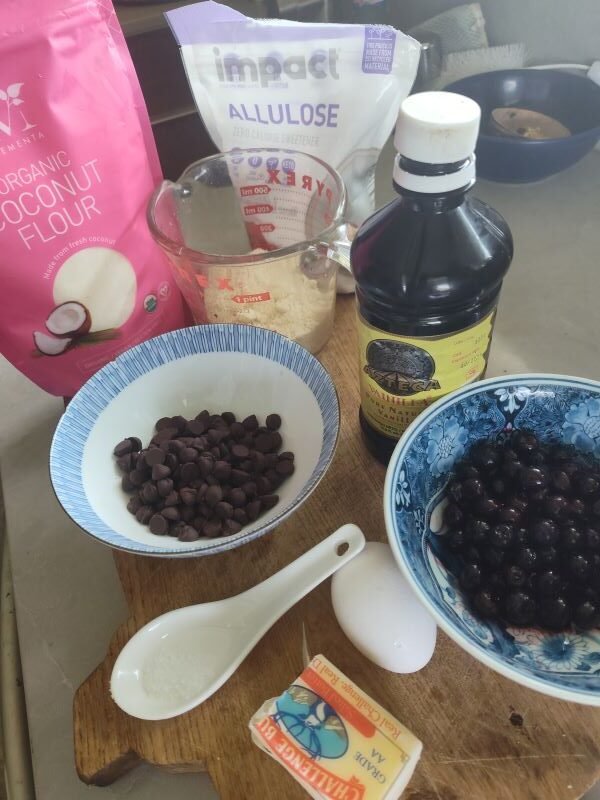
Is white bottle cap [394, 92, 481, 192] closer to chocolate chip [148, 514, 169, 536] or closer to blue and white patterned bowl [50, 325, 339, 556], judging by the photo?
blue and white patterned bowl [50, 325, 339, 556]

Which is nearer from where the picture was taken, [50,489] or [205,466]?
[205,466]

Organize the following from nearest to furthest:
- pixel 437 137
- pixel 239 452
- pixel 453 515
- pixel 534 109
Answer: pixel 437 137, pixel 453 515, pixel 239 452, pixel 534 109

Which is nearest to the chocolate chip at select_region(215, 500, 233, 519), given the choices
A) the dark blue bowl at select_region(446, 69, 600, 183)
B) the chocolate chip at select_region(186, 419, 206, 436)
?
the chocolate chip at select_region(186, 419, 206, 436)

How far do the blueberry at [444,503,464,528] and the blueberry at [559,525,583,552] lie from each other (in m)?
0.08

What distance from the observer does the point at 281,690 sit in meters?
0.53

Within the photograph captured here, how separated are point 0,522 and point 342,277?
0.63 meters

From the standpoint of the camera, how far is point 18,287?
67 cm

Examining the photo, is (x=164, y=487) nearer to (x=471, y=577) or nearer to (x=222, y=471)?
(x=222, y=471)

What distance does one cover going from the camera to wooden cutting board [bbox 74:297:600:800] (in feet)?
1.55

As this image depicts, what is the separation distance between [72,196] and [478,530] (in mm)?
517

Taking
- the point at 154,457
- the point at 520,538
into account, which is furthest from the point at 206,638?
the point at 520,538

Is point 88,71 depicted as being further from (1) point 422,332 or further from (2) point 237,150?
(1) point 422,332

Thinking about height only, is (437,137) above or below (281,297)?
above

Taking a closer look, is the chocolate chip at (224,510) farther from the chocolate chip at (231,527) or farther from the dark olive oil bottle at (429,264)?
the dark olive oil bottle at (429,264)
